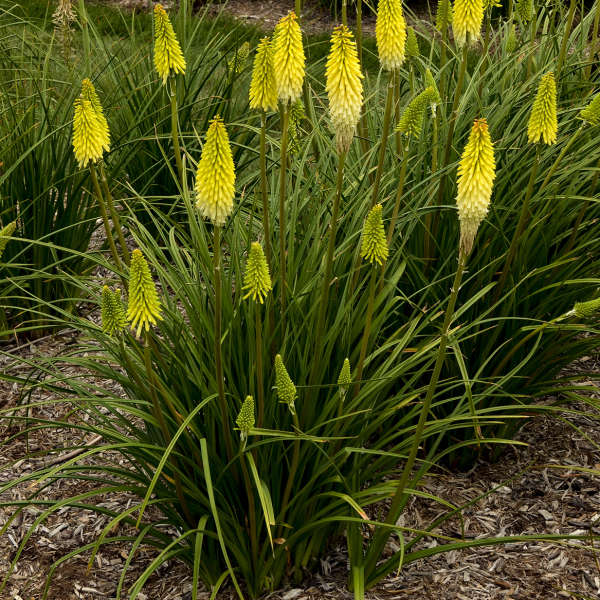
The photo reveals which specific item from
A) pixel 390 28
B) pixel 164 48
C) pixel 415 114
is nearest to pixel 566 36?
pixel 415 114

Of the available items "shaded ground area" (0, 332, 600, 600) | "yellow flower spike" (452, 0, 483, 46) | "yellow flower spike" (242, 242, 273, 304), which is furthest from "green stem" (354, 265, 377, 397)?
"yellow flower spike" (452, 0, 483, 46)

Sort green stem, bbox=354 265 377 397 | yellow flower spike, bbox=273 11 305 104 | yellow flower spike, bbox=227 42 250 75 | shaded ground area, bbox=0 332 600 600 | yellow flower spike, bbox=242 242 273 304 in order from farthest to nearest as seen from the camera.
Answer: yellow flower spike, bbox=227 42 250 75, shaded ground area, bbox=0 332 600 600, green stem, bbox=354 265 377 397, yellow flower spike, bbox=242 242 273 304, yellow flower spike, bbox=273 11 305 104

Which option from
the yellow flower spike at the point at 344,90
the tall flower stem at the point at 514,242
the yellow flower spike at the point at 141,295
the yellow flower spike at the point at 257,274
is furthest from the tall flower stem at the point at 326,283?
the tall flower stem at the point at 514,242

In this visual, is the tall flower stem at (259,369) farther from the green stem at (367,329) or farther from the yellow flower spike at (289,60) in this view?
the yellow flower spike at (289,60)

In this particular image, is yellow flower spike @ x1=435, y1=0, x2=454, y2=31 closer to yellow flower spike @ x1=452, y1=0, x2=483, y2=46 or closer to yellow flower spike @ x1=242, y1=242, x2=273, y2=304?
yellow flower spike @ x1=452, y1=0, x2=483, y2=46

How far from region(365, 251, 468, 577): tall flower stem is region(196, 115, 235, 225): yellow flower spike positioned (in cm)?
65

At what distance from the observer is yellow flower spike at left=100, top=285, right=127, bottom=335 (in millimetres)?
2449

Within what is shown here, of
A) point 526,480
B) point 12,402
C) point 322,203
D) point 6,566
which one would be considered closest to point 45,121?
point 12,402

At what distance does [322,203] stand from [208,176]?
1569 millimetres

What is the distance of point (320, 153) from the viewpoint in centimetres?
424

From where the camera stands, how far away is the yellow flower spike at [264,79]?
7.99 ft

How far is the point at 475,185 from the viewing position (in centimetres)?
220

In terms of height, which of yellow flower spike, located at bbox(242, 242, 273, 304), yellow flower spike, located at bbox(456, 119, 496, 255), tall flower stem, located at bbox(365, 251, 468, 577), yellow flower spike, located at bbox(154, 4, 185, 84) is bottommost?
tall flower stem, located at bbox(365, 251, 468, 577)

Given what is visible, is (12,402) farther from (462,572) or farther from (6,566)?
(462,572)
